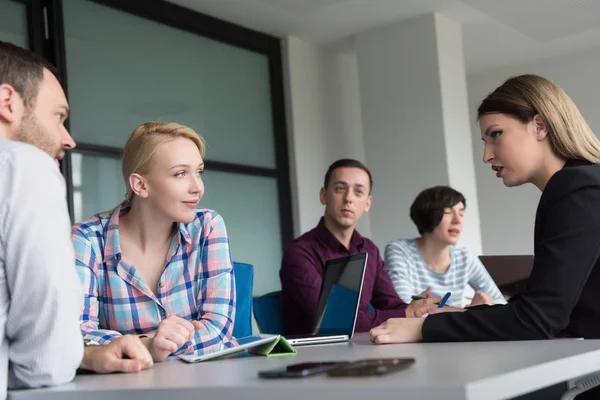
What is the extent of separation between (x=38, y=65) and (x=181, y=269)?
0.72 m

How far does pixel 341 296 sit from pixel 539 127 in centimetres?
75

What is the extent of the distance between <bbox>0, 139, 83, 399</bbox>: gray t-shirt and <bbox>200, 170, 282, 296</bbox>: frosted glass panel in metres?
4.34

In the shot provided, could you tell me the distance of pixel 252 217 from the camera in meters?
6.04

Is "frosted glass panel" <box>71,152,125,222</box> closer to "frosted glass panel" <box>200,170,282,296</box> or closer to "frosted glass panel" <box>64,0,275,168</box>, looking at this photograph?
"frosted glass panel" <box>64,0,275,168</box>

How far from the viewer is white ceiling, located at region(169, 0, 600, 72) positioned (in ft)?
18.9

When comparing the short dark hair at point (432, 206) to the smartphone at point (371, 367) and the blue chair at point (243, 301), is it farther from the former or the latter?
the smartphone at point (371, 367)

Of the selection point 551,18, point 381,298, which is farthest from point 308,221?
point 381,298

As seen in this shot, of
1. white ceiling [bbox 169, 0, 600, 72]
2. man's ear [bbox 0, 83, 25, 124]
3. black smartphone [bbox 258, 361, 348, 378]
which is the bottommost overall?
black smartphone [bbox 258, 361, 348, 378]

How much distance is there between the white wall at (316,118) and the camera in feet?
21.1

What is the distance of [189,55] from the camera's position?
570cm

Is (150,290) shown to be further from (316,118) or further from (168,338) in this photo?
(316,118)

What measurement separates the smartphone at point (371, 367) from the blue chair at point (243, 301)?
1.32 metres

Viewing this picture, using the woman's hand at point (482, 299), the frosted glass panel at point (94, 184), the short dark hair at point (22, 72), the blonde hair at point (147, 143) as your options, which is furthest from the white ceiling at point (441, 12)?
the short dark hair at point (22, 72)

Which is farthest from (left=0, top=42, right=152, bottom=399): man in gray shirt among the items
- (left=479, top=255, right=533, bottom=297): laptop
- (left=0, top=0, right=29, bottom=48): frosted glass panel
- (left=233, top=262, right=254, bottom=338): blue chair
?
(left=0, top=0, right=29, bottom=48): frosted glass panel
